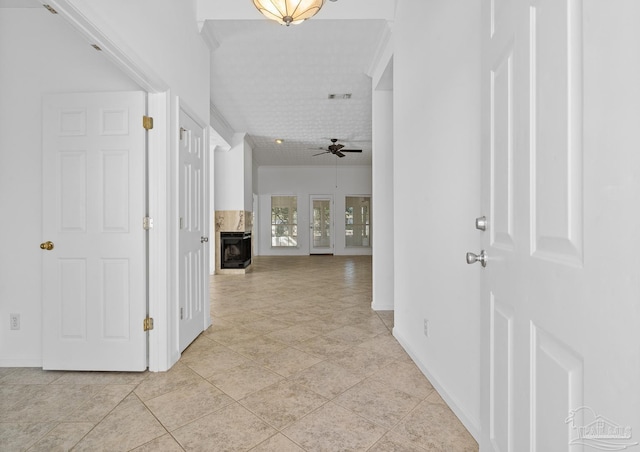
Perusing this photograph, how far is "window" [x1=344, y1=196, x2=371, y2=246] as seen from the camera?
11555 mm

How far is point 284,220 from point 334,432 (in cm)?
986

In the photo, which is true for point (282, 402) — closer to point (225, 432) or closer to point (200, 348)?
point (225, 432)

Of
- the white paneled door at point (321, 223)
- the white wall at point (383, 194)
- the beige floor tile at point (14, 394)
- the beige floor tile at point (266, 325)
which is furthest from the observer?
the white paneled door at point (321, 223)

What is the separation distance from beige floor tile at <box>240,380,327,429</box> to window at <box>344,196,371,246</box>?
9404 mm

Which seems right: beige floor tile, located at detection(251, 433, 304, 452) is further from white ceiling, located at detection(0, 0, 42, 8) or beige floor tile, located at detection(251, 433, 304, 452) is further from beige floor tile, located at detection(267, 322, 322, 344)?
white ceiling, located at detection(0, 0, 42, 8)

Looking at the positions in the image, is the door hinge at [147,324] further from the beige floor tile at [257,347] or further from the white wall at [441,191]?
the white wall at [441,191]

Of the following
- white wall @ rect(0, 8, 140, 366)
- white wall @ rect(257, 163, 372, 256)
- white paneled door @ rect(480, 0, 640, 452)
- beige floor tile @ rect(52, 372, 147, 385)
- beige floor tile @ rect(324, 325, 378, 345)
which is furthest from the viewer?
white wall @ rect(257, 163, 372, 256)

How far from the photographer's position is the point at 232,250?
7.39 metres

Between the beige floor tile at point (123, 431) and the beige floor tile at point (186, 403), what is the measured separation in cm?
5

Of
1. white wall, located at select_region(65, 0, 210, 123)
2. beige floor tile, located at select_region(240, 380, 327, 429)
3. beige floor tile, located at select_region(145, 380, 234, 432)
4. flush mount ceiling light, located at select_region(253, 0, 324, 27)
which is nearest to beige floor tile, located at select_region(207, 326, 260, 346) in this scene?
beige floor tile, located at select_region(145, 380, 234, 432)

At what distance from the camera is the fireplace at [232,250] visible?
7355 mm

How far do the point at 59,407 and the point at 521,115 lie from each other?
2.74 metres

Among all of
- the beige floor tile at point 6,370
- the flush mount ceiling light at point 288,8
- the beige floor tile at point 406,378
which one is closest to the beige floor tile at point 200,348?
the beige floor tile at point 6,370

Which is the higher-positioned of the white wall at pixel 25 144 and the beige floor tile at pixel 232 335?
the white wall at pixel 25 144
